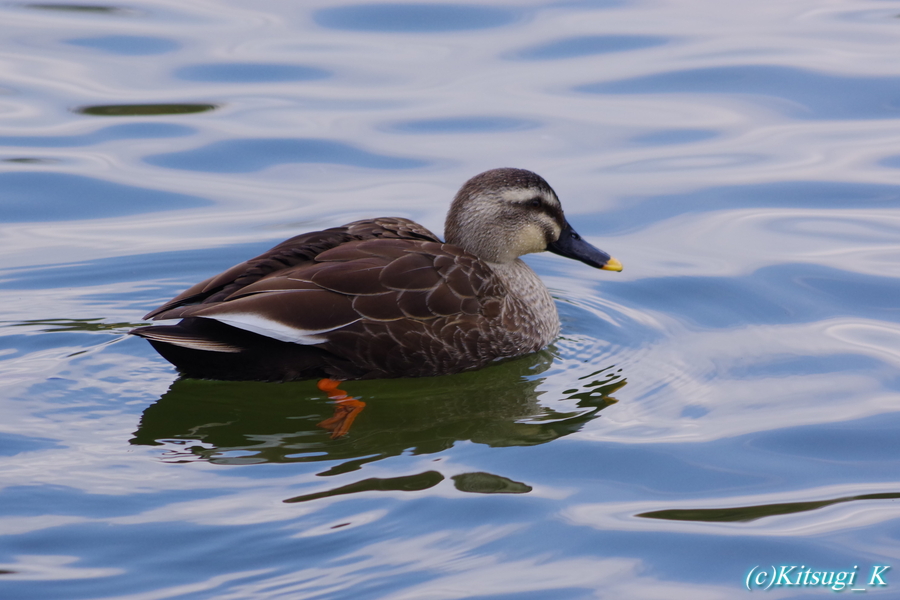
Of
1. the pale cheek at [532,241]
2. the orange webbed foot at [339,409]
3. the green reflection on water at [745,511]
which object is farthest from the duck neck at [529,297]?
the green reflection on water at [745,511]

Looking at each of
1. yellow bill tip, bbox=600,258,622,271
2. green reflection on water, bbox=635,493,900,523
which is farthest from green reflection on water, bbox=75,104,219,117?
green reflection on water, bbox=635,493,900,523

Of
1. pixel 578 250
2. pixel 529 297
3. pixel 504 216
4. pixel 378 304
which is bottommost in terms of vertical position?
pixel 529 297

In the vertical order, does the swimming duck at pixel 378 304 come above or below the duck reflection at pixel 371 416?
above

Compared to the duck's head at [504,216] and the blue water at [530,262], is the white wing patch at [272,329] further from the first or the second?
the duck's head at [504,216]

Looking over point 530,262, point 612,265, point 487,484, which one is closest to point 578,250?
point 612,265

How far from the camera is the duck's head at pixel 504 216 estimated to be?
7.59 meters

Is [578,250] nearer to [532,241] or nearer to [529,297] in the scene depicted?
[532,241]

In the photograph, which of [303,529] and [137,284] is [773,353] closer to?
[303,529]

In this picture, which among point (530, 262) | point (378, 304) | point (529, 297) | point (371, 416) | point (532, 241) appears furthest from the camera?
point (530, 262)

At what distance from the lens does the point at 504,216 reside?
→ 25.0ft

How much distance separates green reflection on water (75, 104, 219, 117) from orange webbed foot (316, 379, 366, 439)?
5.83 meters

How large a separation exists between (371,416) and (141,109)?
6.49 meters

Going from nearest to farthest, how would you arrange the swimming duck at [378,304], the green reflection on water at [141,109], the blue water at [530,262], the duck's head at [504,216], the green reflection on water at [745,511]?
the blue water at [530,262]
the green reflection on water at [745,511]
the swimming duck at [378,304]
the duck's head at [504,216]
the green reflection on water at [141,109]

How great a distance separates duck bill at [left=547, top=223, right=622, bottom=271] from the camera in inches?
311
